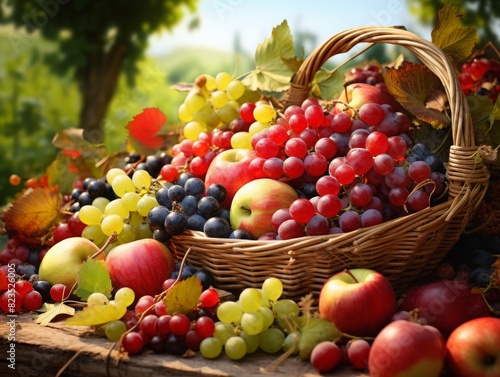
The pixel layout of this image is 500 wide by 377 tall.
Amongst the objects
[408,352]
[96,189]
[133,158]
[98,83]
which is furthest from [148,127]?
[98,83]

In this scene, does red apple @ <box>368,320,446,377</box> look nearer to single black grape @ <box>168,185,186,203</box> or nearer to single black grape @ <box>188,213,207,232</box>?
single black grape @ <box>188,213,207,232</box>

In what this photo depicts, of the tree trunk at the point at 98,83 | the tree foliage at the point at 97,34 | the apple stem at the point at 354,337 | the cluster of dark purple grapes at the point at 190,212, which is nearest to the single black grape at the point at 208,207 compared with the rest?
the cluster of dark purple grapes at the point at 190,212

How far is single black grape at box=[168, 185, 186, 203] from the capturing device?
1616 millimetres

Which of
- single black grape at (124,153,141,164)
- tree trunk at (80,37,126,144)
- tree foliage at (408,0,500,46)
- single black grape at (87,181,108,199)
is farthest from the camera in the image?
tree trunk at (80,37,126,144)

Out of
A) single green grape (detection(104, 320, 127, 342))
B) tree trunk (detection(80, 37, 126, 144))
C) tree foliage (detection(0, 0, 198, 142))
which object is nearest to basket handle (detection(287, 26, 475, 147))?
single green grape (detection(104, 320, 127, 342))

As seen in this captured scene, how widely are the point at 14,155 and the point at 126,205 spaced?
1.78 meters

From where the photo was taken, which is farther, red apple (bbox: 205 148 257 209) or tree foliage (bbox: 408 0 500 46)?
tree foliage (bbox: 408 0 500 46)

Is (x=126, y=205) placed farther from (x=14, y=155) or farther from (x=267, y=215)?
(x=14, y=155)

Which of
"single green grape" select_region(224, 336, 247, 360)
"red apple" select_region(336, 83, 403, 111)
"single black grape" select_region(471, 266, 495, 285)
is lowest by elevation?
"single green grape" select_region(224, 336, 247, 360)

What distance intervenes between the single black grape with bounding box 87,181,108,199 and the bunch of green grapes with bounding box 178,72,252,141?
1.01 ft

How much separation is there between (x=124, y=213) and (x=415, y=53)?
0.87 meters

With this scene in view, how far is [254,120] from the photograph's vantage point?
1.87 m

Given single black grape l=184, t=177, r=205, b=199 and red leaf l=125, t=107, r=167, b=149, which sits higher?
red leaf l=125, t=107, r=167, b=149

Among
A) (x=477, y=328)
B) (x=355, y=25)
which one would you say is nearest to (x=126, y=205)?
(x=355, y=25)
